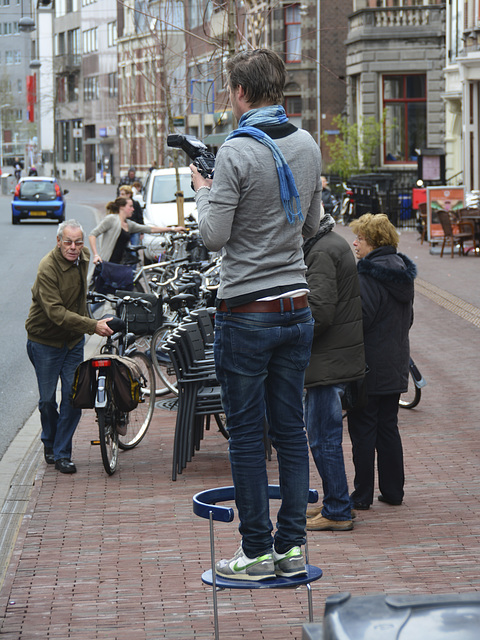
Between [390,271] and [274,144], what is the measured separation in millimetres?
2761

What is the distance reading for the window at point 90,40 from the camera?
312 ft

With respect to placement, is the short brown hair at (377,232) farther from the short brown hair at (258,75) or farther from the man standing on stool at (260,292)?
the short brown hair at (258,75)

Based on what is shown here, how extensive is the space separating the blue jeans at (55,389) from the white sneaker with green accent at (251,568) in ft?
13.4

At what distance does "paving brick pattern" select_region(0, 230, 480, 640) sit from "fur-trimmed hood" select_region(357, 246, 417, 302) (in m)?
1.29

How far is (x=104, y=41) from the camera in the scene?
9231cm

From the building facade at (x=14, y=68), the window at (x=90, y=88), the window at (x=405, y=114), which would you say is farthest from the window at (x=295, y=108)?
the building facade at (x=14, y=68)

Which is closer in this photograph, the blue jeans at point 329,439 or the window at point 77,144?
the blue jeans at point 329,439

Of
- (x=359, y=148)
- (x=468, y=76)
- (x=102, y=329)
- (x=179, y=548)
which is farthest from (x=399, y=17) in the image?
(x=179, y=548)

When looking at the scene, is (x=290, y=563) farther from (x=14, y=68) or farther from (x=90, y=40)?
(x=14, y=68)

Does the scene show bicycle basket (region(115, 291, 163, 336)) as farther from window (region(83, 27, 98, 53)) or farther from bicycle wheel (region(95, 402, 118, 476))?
window (region(83, 27, 98, 53))

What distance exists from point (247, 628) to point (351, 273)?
2.15 meters

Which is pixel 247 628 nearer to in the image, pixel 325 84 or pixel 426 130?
pixel 426 130

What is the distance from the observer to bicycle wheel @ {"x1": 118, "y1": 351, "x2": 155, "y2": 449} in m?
8.75

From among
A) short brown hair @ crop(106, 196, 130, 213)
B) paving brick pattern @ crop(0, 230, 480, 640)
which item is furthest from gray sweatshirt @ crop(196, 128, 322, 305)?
short brown hair @ crop(106, 196, 130, 213)
